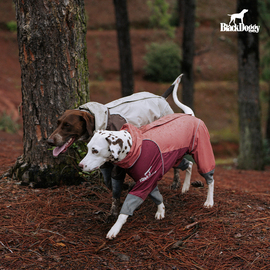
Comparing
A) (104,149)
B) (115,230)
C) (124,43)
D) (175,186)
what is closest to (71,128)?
(104,149)

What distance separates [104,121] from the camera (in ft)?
11.7

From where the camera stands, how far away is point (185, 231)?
10.6 feet

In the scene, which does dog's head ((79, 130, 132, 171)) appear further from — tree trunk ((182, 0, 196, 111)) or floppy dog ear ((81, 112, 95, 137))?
tree trunk ((182, 0, 196, 111))

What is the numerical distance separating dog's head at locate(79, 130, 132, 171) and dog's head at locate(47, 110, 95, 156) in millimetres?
592

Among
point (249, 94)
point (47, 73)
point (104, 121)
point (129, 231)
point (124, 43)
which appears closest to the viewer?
point (129, 231)

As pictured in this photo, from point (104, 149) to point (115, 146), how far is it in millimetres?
111

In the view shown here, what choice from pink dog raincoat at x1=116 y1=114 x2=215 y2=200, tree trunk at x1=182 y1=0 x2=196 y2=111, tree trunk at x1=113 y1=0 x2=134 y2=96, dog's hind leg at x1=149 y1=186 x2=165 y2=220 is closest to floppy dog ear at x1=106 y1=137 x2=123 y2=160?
pink dog raincoat at x1=116 y1=114 x2=215 y2=200

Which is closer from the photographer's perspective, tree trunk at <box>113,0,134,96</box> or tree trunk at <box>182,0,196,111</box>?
tree trunk at <box>113,0,134,96</box>

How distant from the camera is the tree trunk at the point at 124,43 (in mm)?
→ 8969

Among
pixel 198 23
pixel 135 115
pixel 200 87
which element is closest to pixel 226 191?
pixel 135 115

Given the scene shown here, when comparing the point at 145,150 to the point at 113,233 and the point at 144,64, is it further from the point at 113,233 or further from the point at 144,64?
the point at 144,64

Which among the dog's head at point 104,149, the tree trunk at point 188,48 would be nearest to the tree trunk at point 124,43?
the tree trunk at point 188,48

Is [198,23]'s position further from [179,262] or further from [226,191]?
[179,262]

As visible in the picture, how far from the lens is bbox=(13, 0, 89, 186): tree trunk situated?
392cm
